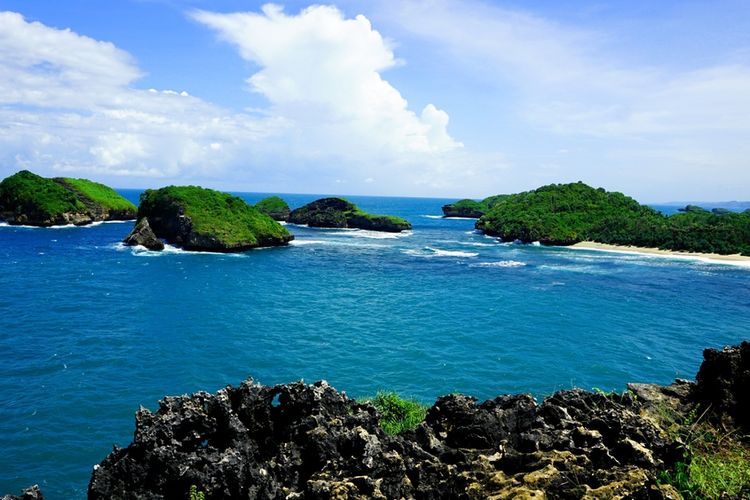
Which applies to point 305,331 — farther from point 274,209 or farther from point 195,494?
point 274,209

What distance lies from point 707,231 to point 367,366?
115m

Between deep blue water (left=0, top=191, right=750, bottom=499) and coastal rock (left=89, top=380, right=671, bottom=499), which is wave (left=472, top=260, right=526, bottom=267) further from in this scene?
coastal rock (left=89, top=380, right=671, bottom=499)

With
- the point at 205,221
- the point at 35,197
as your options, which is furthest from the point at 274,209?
the point at 205,221

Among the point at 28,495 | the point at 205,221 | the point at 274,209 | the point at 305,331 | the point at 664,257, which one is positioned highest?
the point at 274,209

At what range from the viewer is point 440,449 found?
13789 millimetres

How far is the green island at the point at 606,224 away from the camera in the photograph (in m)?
109

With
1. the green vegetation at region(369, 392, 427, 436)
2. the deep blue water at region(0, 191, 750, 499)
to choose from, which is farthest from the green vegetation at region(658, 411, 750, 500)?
the deep blue water at region(0, 191, 750, 499)

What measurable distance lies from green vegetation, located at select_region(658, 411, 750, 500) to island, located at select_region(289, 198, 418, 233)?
137m

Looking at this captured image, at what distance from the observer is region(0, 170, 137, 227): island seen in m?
128

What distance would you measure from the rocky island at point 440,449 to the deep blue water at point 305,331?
37.3 feet

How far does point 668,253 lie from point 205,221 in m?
106

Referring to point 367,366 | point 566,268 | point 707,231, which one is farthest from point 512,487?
point 707,231

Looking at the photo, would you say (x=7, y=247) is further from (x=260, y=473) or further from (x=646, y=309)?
(x=646, y=309)

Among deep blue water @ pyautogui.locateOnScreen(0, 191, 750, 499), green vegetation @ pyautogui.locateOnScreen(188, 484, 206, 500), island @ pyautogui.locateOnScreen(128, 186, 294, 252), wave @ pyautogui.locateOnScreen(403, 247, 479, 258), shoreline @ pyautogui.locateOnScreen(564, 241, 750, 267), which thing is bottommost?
deep blue water @ pyautogui.locateOnScreen(0, 191, 750, 499)
